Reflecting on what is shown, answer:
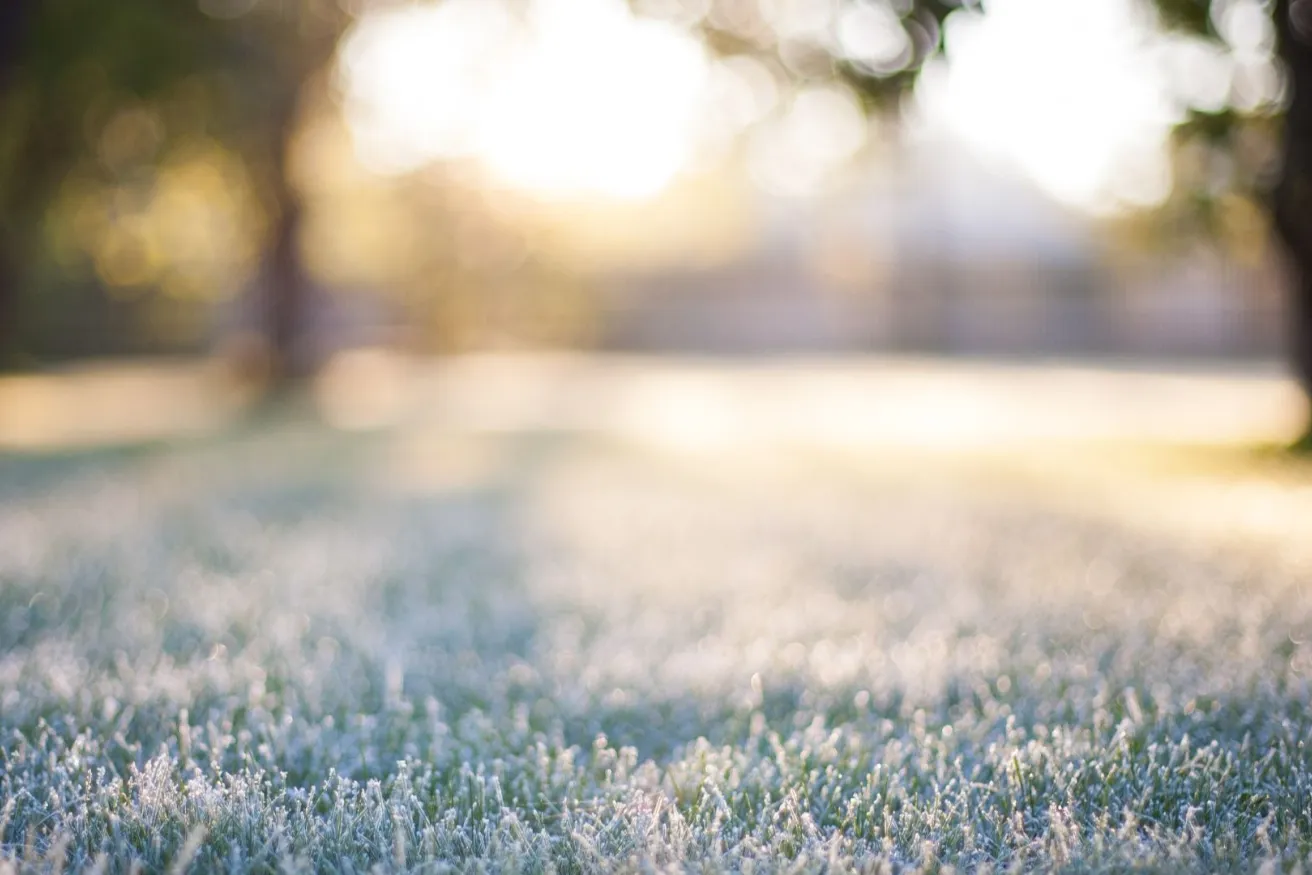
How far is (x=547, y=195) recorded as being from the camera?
99.2 feet

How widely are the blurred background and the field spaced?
3873mm

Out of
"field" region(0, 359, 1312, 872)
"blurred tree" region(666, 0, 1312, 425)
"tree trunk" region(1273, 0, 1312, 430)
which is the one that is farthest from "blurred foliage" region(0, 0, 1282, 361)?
"field" region(0, 359, 1312, 872)

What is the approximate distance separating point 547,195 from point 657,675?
28.3 meters

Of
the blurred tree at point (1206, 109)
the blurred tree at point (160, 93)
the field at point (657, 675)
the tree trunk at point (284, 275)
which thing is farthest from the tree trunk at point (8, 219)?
the blurred tree at point (1206, 109)

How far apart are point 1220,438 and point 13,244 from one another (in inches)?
617

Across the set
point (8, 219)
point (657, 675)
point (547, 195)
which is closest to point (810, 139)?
point (657, 675)

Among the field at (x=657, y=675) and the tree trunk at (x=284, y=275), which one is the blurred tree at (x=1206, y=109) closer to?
the field at (x=657, y=675)

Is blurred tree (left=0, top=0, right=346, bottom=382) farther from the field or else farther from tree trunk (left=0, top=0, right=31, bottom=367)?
the field

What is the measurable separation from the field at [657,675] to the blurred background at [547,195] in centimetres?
387

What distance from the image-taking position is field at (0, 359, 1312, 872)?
2.08 meters

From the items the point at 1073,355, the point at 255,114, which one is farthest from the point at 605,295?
the point at 255,114

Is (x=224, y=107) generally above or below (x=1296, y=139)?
above

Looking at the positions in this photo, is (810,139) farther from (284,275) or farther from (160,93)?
(284,275)

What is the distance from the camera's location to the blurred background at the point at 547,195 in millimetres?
9734
